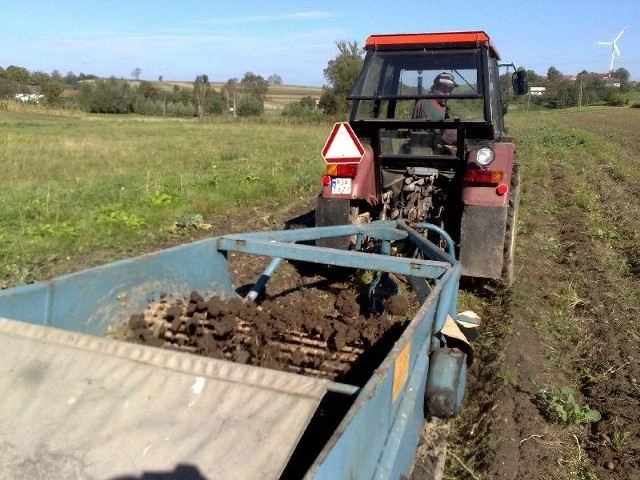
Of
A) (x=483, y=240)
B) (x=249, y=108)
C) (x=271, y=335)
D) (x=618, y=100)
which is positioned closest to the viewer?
(x=271, y=335)

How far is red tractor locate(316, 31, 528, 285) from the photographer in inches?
191

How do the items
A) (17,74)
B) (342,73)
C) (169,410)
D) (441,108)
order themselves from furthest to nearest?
(17,74)
(342,73)
(441,108)
(169,410)

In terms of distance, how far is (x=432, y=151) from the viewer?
534 centimetres

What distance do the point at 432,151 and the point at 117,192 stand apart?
18.1 feet

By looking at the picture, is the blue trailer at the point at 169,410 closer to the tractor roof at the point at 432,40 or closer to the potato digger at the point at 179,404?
the potato digger at the point at 179,404

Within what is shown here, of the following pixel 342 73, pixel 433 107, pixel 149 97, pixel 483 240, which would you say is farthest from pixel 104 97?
pixel 483 240

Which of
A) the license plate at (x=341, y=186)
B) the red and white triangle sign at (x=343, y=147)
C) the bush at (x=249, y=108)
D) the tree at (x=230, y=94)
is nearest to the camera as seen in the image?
the red and white triangle sign at (x=343, y=147)

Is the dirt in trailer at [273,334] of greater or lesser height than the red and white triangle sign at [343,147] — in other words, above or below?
below

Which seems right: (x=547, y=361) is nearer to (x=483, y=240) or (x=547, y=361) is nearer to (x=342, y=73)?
(x=483, y=240)

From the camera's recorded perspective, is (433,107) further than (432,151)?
Yes

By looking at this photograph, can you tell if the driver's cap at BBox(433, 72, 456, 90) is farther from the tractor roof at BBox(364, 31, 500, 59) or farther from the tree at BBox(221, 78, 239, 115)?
the tree at BBox(221, 78, 239, 115)

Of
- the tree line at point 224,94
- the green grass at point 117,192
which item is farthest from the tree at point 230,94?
the green grass at point 117,192

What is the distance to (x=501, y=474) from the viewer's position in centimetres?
294

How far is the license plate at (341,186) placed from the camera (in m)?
5.13
